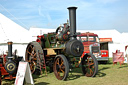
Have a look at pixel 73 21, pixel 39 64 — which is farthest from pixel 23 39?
pixel 73 21

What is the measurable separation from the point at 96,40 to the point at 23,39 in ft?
21.0

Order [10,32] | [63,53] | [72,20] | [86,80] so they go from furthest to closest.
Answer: [10,32], [63,53], [72,20], [86,80]

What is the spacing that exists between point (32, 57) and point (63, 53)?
165 centimetres

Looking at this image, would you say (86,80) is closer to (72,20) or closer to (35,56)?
(72,20)

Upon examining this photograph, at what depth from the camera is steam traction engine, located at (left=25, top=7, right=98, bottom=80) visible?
6.64 m

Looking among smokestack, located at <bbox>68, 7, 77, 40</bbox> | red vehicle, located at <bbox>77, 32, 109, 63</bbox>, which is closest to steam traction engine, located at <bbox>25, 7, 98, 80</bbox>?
smokestack, located at <bbox>68, 7, 77, 40</bbox>

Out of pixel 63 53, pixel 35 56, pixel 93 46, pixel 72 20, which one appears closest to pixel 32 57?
pixel 35 56

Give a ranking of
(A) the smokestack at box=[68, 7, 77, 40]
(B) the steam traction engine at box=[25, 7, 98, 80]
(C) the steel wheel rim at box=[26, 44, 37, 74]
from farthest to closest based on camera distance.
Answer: (C) the steel wheel rim at box=[26, 44, 37, 74], (A) the smokestack at box=[68, 7, 77, 40], (B) the steam traction engine at box=[25, 7, 98, 80]

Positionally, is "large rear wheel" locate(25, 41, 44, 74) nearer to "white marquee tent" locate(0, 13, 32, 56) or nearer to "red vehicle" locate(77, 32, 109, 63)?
"red vehicle" locate(77, 32, 109, 63)

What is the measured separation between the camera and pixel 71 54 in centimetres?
666

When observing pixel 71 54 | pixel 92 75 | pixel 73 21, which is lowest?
pixel 92 75

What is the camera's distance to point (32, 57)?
8133 mm

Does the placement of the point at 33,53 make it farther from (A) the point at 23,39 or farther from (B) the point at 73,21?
(A) the point at 23,39

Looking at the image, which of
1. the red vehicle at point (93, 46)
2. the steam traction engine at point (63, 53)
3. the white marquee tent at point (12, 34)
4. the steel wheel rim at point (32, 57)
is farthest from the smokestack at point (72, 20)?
the white marquee tent at point (12, 34)
